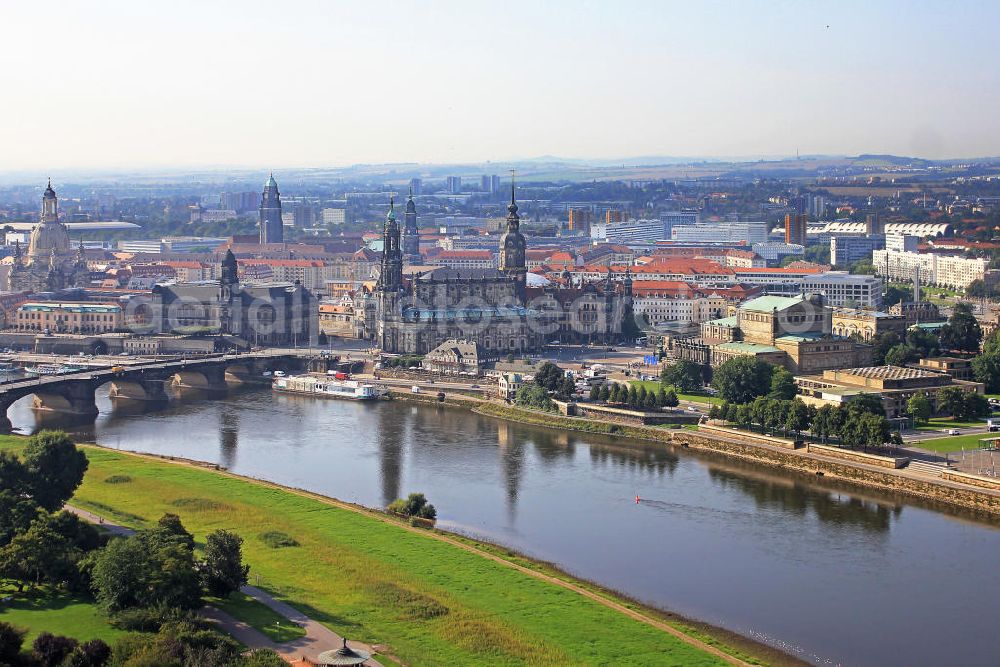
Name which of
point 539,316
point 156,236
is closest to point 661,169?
point 156,236

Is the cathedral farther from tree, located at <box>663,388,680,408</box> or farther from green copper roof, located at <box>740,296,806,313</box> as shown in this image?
tree, located at <box>663,388,680,408</box>

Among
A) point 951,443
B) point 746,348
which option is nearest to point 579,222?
point 746,348

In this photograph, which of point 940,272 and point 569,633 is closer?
point 569,633

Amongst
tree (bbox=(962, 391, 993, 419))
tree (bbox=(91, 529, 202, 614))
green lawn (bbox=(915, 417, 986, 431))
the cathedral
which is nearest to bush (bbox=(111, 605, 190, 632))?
tree (bbox=(91, 529, 202, 614))

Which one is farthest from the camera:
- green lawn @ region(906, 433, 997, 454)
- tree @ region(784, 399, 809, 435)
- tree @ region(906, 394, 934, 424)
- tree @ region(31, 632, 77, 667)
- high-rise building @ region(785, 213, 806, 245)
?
high-rise building @ region(785, 213, 806, 245)

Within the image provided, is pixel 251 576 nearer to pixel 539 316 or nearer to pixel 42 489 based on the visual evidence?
pixel 42 489

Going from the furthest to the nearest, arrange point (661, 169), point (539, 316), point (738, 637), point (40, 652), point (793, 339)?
point (661, 169) < point (539, 316) < point (793, 339) < point (738, 637) < point (40, 652)

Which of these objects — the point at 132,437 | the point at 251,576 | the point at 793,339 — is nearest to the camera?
the point at 251,576

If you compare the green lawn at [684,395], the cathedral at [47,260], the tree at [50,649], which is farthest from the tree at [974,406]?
the cathedral at [47,260]
